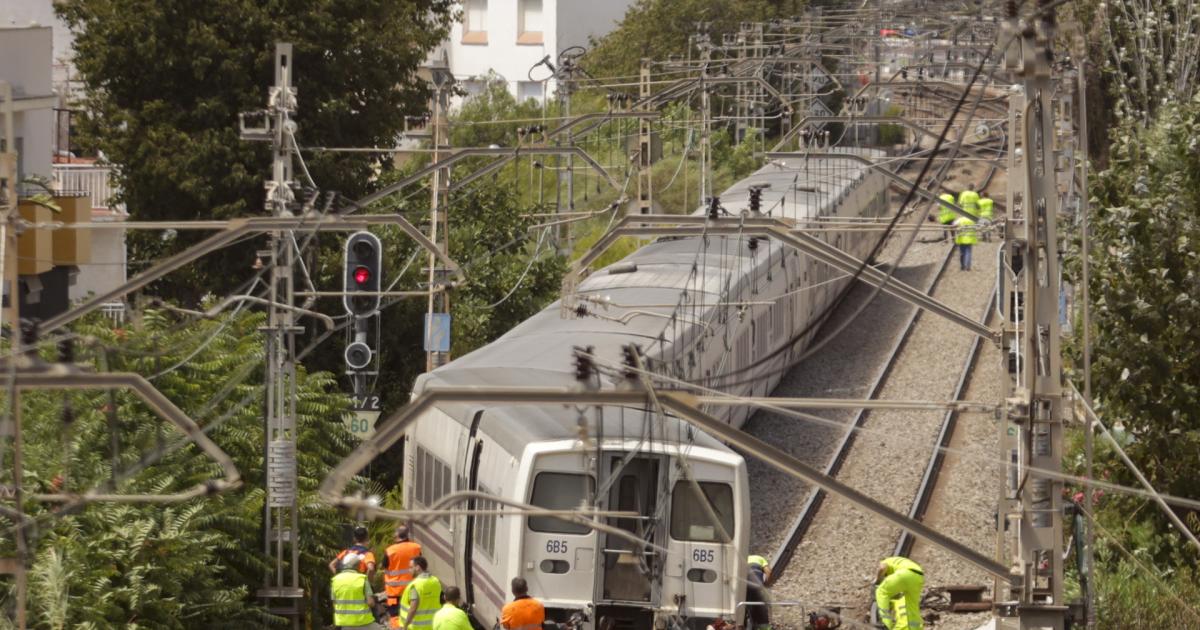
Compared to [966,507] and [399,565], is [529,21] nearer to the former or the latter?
[966,507]

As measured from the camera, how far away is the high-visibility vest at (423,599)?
16.2 metres

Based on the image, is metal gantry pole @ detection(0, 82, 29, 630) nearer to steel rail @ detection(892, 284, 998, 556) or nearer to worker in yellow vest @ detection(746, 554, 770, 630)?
worker in yellow vest @ detection(746, 554, 770, 630)

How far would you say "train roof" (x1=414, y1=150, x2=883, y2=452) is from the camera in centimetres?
1725

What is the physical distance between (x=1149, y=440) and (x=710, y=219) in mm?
5174

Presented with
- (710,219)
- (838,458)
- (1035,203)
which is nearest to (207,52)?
(838,458)

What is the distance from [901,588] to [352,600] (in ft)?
16.1

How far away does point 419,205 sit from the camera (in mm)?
33094

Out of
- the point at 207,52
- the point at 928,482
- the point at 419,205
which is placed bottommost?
the point at 928,482

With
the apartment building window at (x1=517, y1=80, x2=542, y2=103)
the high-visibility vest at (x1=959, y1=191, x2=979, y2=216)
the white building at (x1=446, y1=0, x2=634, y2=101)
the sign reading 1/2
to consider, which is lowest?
the sign reading 1/2

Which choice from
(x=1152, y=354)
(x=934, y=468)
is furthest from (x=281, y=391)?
(x=934, y=468)

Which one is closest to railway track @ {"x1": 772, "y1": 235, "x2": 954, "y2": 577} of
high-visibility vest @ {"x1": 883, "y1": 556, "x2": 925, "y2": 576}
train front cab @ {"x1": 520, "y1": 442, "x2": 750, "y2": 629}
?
high-visibility vest @ {"x1": 883, "y1": 556, "x2": 925, "y2": 576}

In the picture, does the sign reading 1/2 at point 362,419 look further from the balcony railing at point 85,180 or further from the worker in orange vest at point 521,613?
the balcony railing at point 85,180

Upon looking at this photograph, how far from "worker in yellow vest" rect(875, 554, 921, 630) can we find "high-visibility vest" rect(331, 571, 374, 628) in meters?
4.63

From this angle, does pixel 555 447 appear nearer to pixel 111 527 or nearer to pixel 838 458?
pixel 111 527
